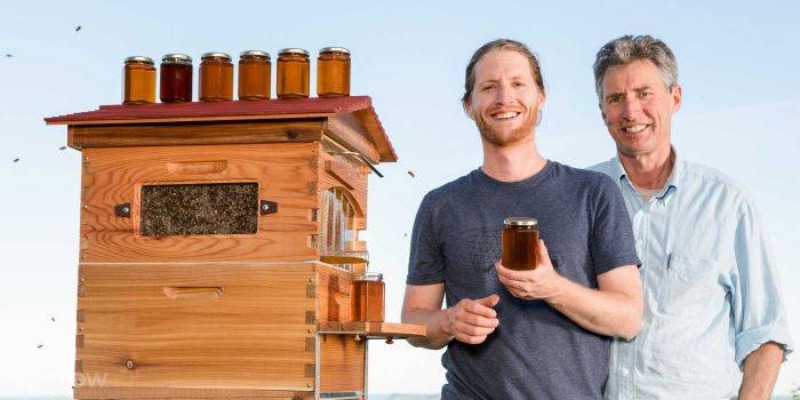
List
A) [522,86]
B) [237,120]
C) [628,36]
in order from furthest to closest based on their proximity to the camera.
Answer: [237,120] → [628,36] → [522,86]

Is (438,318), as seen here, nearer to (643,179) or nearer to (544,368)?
(544,368)

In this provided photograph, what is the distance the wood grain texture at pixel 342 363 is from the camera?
538cm

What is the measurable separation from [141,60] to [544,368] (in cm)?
339

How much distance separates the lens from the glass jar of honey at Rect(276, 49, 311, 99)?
5.67 metres

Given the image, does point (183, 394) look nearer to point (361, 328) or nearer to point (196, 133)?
point (361, 328)

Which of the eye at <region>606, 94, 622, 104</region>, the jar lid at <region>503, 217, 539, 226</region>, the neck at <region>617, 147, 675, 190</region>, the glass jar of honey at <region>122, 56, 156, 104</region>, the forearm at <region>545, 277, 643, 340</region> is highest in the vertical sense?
the glass jar of honey at <region>122, 56, 156, 104</region>

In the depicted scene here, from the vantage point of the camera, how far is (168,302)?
17.7 feet

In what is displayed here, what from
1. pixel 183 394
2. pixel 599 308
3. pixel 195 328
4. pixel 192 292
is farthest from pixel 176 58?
pixel 599 308

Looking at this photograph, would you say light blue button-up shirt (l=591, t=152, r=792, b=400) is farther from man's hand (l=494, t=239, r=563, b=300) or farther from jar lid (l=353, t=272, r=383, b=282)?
jar lid (l=353, t=272, r=383, b=282)

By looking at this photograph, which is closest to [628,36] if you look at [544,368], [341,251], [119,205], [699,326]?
[699,326]

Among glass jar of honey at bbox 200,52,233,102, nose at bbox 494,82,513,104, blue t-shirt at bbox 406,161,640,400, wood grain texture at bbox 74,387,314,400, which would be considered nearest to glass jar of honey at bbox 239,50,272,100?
glass jar of honey at bbox 200,52,233,102

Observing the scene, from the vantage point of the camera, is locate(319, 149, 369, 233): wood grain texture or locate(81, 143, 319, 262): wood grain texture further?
locate(319, 149, 369, 233): wood grain texture

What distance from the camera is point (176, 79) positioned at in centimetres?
591

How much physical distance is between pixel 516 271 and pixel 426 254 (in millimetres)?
685
